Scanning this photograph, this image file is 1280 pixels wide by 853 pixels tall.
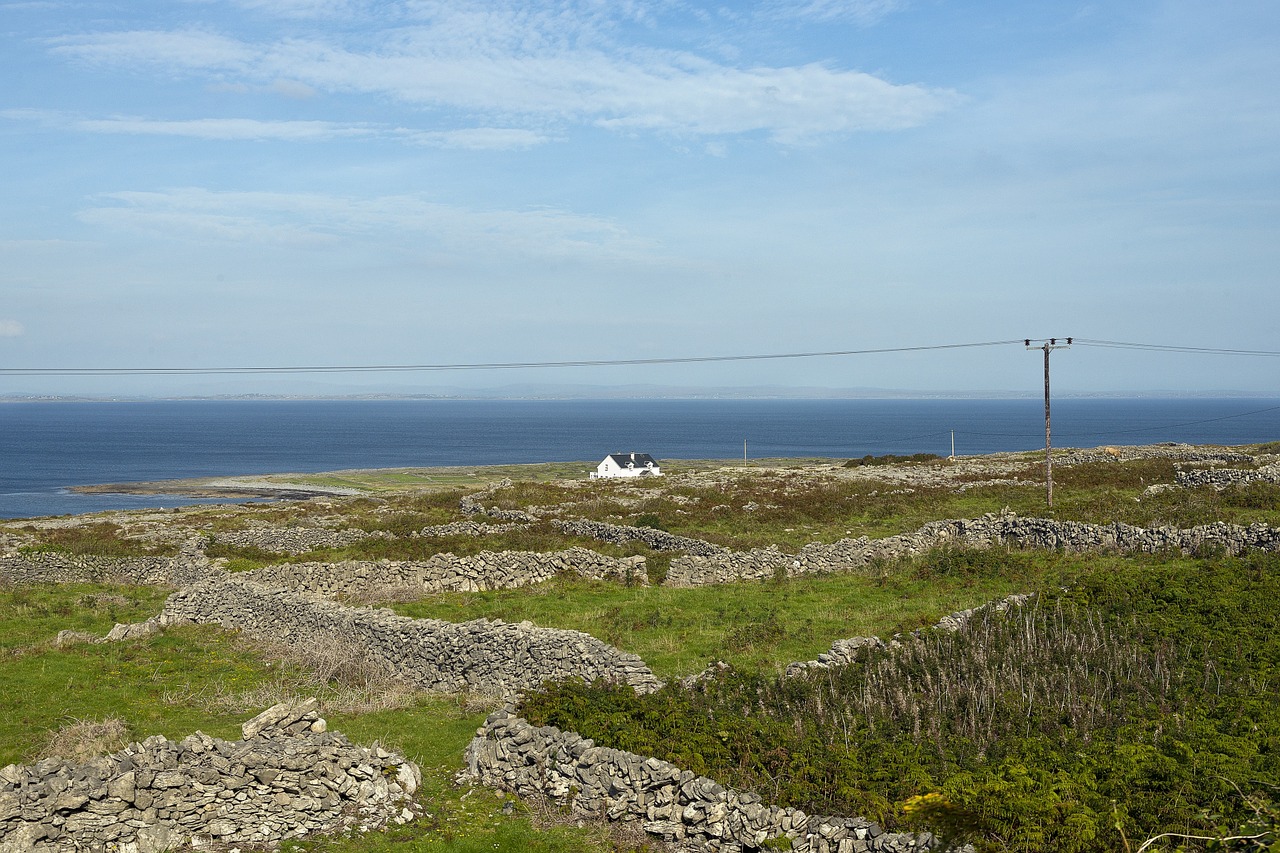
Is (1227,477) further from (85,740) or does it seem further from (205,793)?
(85,740)

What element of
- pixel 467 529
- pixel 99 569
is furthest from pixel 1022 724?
pixel 99 569

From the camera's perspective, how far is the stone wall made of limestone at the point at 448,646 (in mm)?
17172

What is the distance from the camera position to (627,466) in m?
94.1

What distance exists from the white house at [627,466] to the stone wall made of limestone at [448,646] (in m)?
69.4

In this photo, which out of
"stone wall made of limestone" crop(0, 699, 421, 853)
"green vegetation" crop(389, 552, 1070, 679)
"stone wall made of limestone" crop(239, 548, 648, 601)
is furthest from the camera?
"stone wall made of limestone" crop(239, 548, 648, 601)

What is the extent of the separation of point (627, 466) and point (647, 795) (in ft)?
272

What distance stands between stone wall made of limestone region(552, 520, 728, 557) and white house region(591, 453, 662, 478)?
169 ft

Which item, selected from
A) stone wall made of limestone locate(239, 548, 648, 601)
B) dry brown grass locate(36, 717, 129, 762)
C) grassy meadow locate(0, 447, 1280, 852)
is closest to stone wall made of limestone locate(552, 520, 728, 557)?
grassy meadow locate(0, 447, 1280, 852)

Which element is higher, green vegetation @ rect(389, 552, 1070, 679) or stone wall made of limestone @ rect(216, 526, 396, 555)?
green vegetation @ rect(389, 552, 1070, 679)

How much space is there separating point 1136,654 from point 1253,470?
108 feet

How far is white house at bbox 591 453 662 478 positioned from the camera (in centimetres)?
9300

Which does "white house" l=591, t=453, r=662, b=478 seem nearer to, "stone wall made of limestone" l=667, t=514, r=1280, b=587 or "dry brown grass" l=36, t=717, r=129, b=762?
"stone wall made of limestone" l=667, t=514, r=1280, b=587

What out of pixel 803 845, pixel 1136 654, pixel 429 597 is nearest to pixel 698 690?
pixel 803 845

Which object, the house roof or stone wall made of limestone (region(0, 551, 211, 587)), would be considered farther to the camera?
the house roof
